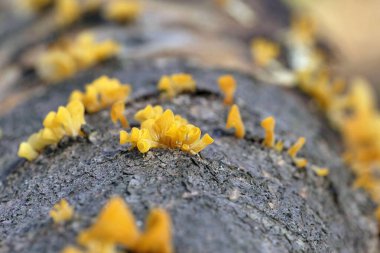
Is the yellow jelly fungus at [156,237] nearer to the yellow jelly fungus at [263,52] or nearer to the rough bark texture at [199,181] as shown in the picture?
the rough bark texture at [199,181]

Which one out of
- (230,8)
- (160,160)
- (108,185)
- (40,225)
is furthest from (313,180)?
(230,8)

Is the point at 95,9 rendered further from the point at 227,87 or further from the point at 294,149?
the point at 294,149

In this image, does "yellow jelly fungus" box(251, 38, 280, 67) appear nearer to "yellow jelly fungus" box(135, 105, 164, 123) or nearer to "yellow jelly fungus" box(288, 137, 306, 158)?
"yellow jelly fungus" box(288, 137, 306, 158)

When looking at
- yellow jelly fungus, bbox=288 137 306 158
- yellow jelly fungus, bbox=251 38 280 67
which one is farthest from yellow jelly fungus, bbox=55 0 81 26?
yellow jelly fungus, bbox=288 137 306 158

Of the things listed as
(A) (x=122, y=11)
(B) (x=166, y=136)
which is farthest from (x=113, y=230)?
(A) (x=122, y=11)

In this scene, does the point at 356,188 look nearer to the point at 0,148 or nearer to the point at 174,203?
the point at 174,203

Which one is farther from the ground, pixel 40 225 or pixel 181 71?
pixel 181 71
